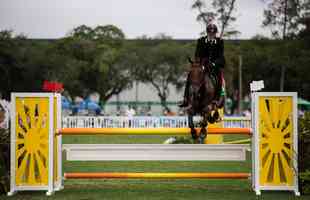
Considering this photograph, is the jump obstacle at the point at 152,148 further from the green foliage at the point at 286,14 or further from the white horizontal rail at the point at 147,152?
the green foliage at the point at 286,14

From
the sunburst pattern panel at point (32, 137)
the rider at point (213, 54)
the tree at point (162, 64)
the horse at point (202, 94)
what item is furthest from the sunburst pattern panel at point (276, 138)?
the tree at point (162, 64)

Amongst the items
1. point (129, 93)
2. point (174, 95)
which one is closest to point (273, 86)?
point (174, 95)

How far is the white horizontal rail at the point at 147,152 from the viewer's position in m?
9.59

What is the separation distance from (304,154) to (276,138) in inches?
26.3

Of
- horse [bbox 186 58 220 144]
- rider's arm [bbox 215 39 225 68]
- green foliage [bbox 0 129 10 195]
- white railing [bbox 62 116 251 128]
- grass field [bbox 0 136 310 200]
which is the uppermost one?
rider's arm [bbox 215 39 225 68]

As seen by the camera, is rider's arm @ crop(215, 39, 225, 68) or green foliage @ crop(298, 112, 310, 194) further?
rider's arm @ crop(215, 39, 225, 68)

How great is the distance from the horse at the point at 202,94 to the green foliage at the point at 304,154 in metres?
1.56

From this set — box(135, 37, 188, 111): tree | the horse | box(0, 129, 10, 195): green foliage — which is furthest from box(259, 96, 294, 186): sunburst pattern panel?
box(135, 37, 188, 111): tree

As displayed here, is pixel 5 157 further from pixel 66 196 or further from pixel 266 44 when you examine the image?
pixel 266 44

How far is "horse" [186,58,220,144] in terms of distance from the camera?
9188 millimetres

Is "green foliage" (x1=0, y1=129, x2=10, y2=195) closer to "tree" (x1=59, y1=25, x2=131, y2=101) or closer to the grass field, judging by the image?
the grass field

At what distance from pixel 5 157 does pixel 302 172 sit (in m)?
4.87

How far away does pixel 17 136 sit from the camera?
948cm

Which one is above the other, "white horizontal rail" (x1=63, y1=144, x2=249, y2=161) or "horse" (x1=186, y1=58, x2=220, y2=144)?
"horse" (x1=186, y1=58, x2=220, y2=144)
